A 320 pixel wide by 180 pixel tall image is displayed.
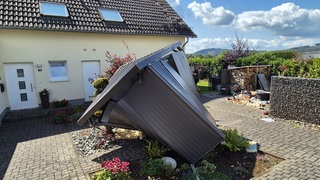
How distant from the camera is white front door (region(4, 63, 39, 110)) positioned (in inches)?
415

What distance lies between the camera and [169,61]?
6535mm

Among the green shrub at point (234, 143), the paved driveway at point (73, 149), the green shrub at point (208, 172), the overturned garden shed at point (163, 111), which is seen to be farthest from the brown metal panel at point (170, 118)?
the paved driveway at point (73, 149)

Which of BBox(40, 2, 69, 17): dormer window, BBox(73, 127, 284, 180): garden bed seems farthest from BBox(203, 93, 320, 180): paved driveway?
BBox(40, 2, 69, 17): dormer window

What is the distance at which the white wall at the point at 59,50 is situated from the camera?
34.0 ft

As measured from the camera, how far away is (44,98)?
11.1m

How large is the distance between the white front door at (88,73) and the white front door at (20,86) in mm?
2593

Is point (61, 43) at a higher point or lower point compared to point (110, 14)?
lower

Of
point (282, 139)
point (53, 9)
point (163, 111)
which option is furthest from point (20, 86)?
point (282, 139)

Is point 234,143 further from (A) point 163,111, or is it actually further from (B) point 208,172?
(A) point 163,111

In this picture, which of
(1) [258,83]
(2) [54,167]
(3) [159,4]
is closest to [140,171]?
(2) [54,167]

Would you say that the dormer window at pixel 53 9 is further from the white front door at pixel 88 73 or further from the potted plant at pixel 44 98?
the potted plant at pixel 44 98

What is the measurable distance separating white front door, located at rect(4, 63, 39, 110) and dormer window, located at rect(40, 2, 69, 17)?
3023 mm

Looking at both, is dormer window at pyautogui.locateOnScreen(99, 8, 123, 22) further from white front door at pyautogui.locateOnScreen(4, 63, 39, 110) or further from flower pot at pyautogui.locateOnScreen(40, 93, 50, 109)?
flower pot at pyautogui.locateOnScreen(40, 93, 50, 109)

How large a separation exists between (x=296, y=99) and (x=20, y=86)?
12.7 m
